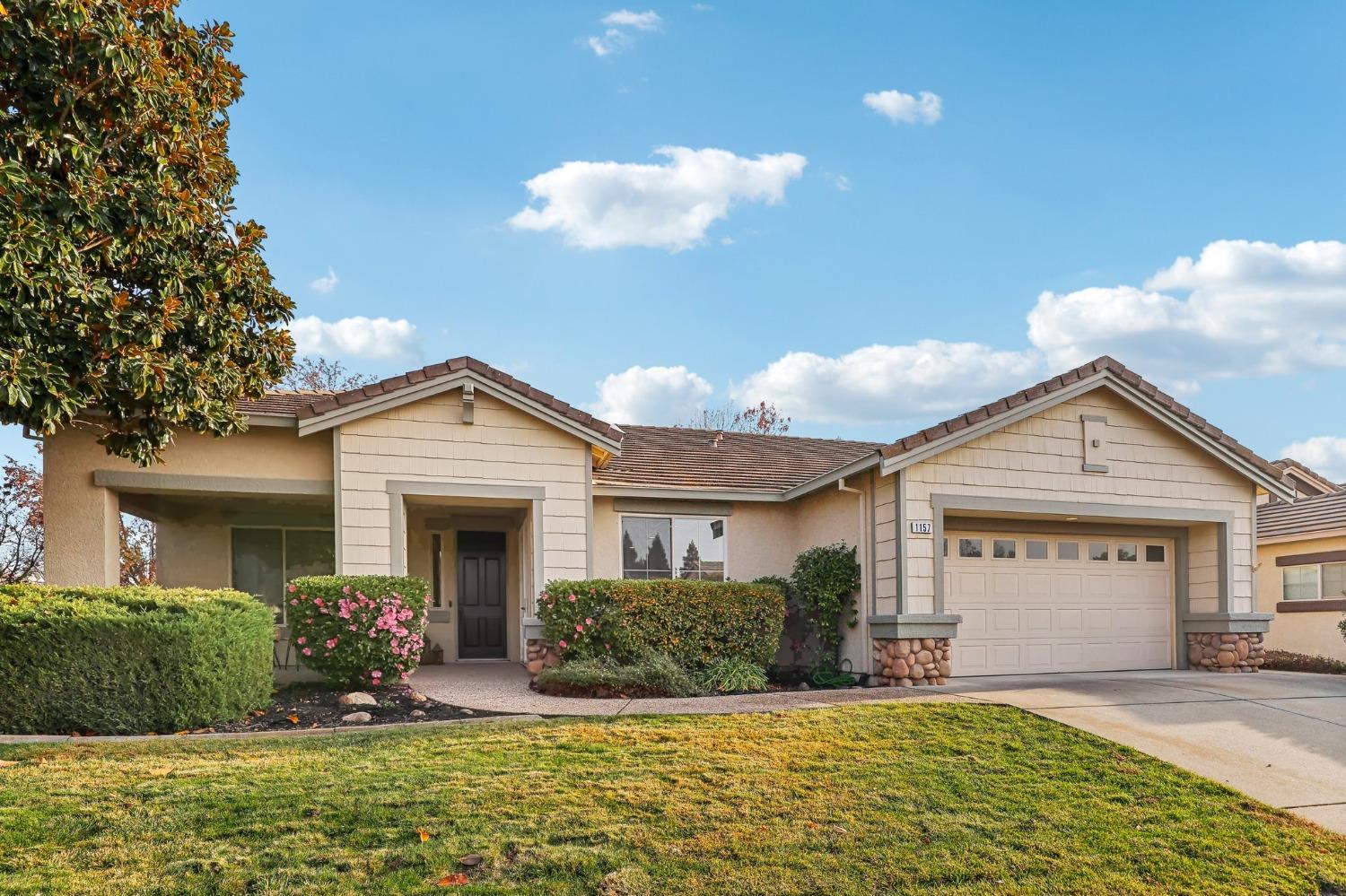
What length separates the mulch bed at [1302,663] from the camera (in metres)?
16.7

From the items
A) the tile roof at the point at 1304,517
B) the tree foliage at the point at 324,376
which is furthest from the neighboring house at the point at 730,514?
the tree foliage at the point at 324,376

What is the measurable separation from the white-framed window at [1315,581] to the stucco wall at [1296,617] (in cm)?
18

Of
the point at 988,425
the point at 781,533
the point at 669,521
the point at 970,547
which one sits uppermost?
the point at 988,425

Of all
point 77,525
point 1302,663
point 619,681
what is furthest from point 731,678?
point 1302,663

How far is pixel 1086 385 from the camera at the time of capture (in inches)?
A: 561

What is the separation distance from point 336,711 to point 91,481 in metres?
5.04

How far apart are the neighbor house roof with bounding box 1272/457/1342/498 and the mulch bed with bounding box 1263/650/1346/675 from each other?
4647 millimetres

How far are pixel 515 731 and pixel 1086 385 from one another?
10.1 m

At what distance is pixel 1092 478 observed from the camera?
14531 mm

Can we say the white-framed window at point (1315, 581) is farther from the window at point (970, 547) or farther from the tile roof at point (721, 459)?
the tile roof at point (721, 459)

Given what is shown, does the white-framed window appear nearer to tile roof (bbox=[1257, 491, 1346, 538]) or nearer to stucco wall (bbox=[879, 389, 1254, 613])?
tile roof (bbox=[1257, 491, 1346, 538])

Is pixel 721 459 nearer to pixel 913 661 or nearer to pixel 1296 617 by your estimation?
pixel 913 661

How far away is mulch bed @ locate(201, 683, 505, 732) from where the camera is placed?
10.1m

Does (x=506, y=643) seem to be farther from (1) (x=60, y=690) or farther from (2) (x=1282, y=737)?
(2) (x=1282, y=737)
